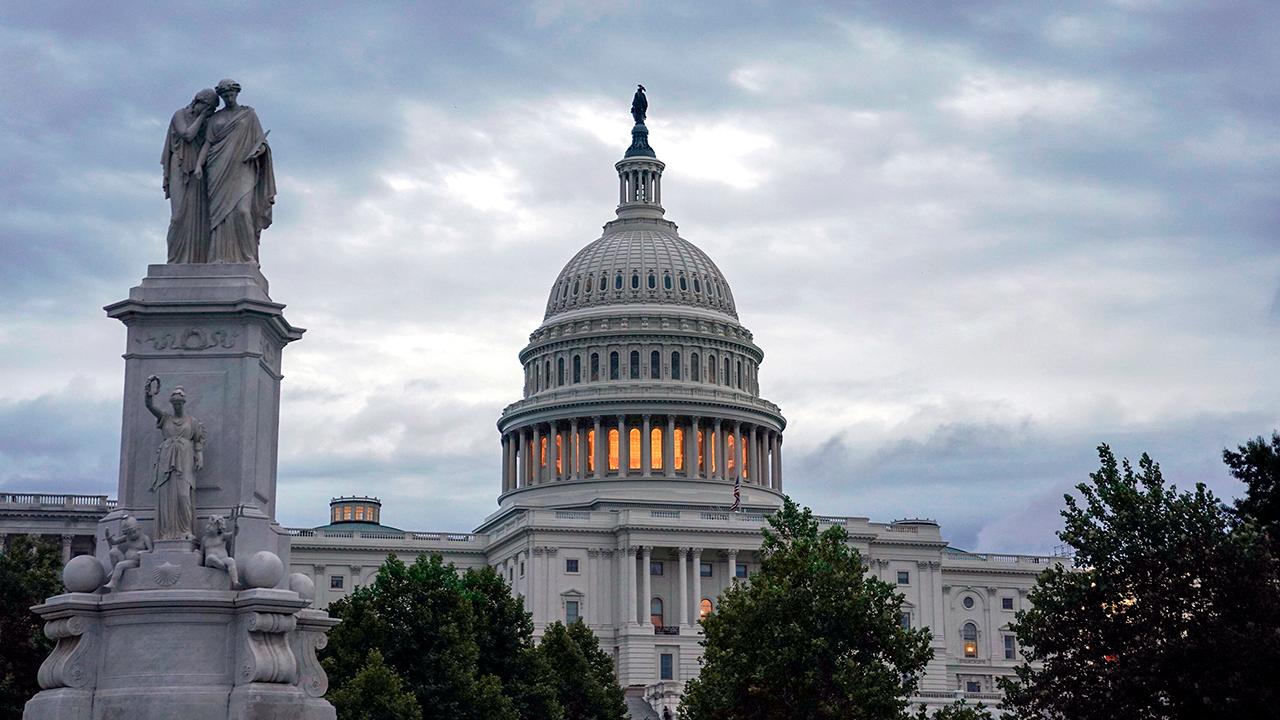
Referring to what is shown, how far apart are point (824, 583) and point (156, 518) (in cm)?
3938

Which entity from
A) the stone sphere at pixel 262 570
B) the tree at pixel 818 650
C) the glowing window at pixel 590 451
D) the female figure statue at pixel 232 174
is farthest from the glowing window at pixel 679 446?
the stone sphere at pixel 262 570

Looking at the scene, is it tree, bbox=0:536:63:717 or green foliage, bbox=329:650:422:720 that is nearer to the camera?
tree, bbox=0:536:63:717

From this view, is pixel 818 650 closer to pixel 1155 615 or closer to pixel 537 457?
pixel 1155 615

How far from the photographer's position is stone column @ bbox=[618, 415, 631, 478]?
17500 centimetres

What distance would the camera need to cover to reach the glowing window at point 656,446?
175m

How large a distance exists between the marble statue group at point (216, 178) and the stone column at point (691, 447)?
5963 inches

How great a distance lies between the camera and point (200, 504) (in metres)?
23.1

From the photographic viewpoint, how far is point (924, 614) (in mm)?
166125

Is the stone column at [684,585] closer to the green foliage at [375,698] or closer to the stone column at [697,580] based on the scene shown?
the stone column at [697,580]

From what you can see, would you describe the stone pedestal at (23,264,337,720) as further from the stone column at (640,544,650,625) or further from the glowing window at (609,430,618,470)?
the glowing window at (609,430,618,470)

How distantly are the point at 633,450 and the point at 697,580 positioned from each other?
80.5 feet

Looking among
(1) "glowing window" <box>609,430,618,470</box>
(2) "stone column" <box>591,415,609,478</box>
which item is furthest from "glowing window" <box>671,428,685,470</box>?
(2) "stone column" <box>591,415,609,478</box>

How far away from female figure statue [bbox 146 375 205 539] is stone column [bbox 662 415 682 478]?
151913 millimetres

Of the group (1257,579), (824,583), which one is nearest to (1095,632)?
(1257,579)
